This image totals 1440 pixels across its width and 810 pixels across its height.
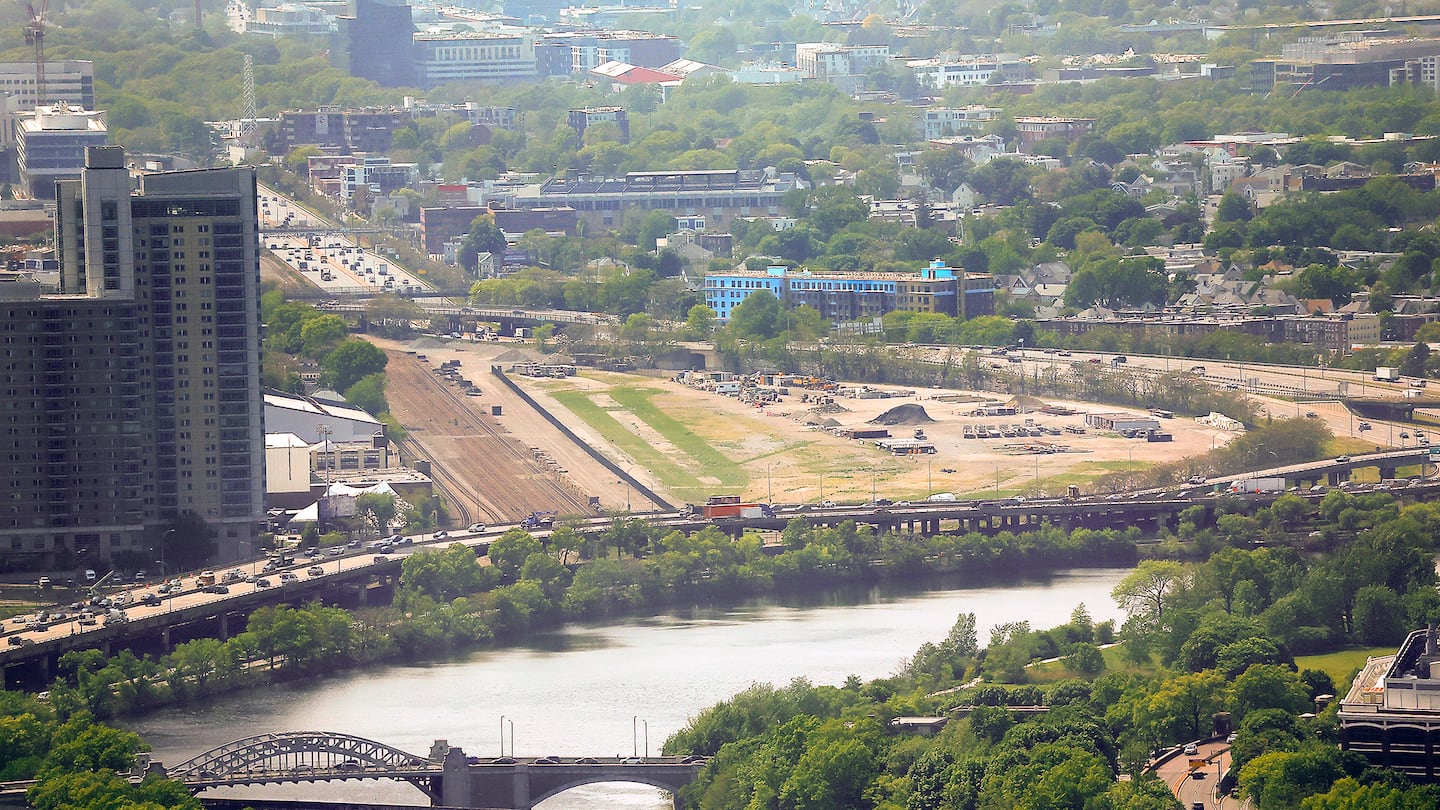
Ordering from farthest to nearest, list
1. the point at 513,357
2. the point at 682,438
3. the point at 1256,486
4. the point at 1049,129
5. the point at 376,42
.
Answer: the point at 376,42
the point at 1049,129
the point at 513,357
the point at 682,438
the point at 1256,486

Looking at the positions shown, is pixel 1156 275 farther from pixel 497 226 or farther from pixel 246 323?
pixel 246 323

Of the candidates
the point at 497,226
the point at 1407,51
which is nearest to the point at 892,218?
the point at 497,226

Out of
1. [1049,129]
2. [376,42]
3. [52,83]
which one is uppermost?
[376,42]

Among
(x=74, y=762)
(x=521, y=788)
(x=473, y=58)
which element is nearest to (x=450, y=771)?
(x=521, y=788)

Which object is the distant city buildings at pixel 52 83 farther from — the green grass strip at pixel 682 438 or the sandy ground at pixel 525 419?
the green grass strip at pixel 682 438

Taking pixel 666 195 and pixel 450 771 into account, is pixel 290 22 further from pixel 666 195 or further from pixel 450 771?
pixel 450 771

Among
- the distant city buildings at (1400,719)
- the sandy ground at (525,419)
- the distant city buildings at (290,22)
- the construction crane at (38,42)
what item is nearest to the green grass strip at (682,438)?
the sandy ground at (525,419)

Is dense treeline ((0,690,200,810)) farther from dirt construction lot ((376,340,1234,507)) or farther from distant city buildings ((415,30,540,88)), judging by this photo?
distant city buildings ((415,30,540,88))
